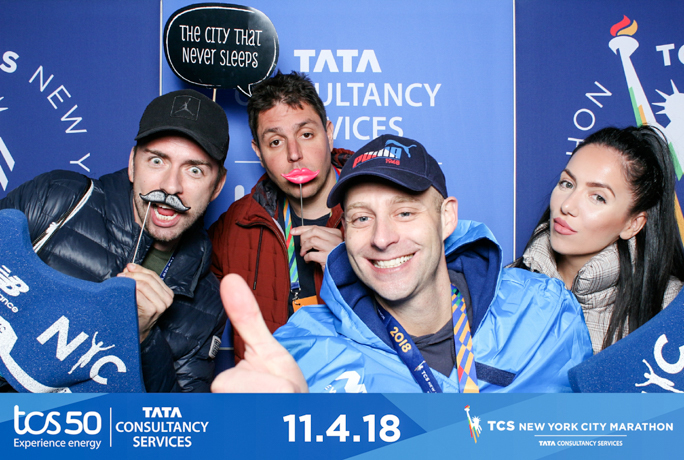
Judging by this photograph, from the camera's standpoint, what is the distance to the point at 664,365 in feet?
3.39

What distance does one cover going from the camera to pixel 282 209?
213 centimetres

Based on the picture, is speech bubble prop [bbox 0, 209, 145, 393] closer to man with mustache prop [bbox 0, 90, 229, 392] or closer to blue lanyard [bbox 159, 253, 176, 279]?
man with mustache prop [bbox 0, 90, 229, 392]

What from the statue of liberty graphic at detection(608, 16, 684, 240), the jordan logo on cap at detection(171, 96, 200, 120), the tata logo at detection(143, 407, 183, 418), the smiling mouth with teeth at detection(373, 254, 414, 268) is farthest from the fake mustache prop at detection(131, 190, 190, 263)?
the statue of liberty graphic at detection(608, 16, 684, 240)

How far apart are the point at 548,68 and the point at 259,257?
1.71m

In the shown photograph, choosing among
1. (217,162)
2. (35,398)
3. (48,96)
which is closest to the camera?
(35,398)

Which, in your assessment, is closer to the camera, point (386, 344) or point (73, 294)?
point (73, 294)

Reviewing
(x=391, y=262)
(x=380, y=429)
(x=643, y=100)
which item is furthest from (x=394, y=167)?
(x=643, y=100)

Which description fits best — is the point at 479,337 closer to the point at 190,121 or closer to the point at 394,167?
the point at 394,167

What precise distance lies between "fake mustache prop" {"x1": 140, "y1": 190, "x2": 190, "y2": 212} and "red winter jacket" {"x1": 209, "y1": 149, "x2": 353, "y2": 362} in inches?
18.5

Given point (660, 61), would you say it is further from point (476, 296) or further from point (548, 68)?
point (476, 296)

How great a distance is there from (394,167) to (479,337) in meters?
0.48

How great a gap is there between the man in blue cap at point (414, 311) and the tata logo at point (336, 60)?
1.26 meters

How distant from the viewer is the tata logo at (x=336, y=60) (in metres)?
2.55

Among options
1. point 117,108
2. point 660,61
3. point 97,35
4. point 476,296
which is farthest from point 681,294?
→ point 97,35
